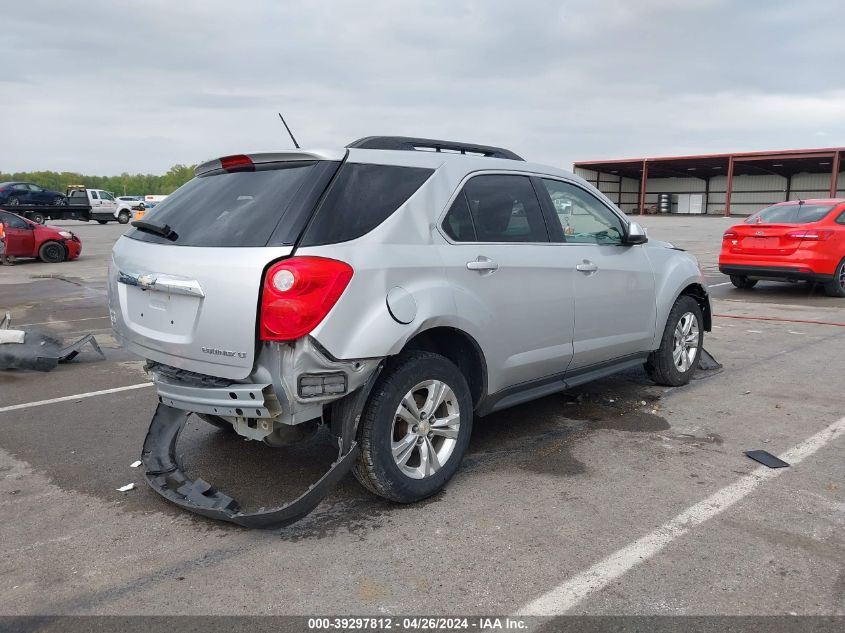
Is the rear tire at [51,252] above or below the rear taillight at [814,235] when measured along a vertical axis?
below

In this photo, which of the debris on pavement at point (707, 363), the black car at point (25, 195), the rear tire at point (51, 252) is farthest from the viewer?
the black car at point (25, 195)

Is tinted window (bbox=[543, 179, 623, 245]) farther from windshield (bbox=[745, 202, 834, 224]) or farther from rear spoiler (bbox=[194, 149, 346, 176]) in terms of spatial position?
windshield (bbox=[745, 202, 834, 224])

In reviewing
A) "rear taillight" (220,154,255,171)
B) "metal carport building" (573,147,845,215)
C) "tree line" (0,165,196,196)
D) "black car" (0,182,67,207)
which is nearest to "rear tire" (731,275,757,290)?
"rear taillight" (220,154,255,171)

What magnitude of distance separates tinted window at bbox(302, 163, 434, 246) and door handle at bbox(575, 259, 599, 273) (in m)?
1.34

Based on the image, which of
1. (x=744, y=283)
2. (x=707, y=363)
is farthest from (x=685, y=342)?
(x=744, y=283)

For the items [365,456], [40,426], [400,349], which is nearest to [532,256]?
[400,349]

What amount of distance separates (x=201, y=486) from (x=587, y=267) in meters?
2.76

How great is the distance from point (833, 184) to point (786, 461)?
48.6 m

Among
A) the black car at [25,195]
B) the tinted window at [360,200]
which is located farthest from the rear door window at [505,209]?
the black car at [25,195]

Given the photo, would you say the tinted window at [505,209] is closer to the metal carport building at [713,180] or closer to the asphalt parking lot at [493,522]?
the asphalt parking lot at [493,522]

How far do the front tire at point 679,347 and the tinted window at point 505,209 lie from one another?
1.90 meters

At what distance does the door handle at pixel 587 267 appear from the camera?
15.0 feet

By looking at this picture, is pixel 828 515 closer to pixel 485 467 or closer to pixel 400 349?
pixel 485 467

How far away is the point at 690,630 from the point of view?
2576 mm
